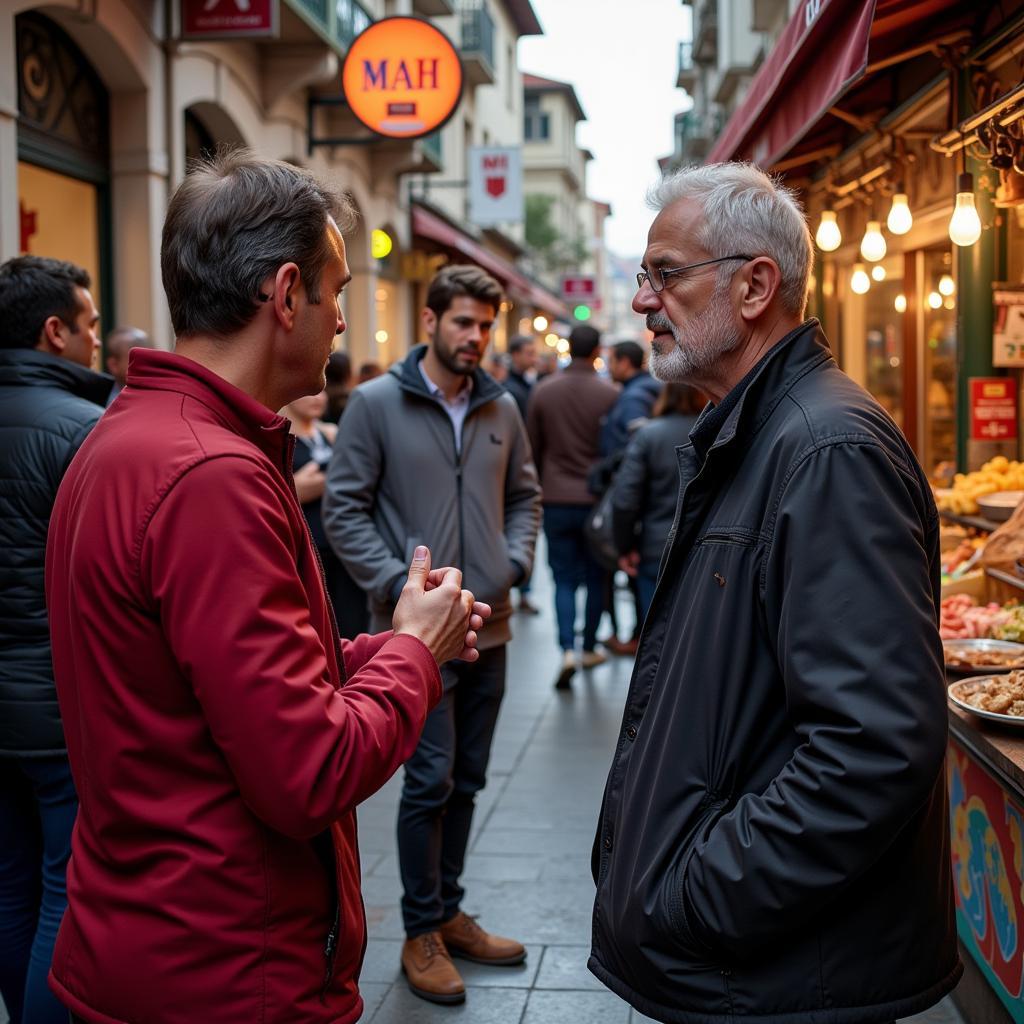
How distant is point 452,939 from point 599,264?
85.1 m

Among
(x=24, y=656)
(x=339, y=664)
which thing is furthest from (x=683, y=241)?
(x=24, y=656)

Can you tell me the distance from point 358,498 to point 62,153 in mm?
6499

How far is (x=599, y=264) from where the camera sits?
87.4 metres

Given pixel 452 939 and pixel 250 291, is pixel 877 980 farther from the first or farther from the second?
pixel 452 939

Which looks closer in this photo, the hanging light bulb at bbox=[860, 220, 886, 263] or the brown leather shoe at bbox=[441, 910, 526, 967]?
the brown leather shoe at bbox=[441, 910, 526, 967]

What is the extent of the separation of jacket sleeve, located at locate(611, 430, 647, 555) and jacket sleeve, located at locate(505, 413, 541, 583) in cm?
276

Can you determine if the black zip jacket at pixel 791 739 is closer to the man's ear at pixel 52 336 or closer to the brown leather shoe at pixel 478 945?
the man's ear at pixel 52 336

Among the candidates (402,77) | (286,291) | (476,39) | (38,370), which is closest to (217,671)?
(286,291)

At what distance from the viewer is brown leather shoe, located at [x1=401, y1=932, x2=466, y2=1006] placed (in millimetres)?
4121

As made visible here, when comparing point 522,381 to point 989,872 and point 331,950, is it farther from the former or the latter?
point 331,950

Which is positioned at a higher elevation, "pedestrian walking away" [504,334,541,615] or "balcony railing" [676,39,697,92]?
"balcony railing" [676,39,697,92]

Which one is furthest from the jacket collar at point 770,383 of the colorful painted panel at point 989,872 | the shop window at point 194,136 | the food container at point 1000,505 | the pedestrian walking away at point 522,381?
the shop window at point 194,136

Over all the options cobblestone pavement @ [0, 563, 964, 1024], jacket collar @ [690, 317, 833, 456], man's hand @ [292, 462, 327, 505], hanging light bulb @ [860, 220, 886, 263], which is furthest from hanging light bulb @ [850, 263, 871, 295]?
jacket collar @ [690, 317, 833, 456]

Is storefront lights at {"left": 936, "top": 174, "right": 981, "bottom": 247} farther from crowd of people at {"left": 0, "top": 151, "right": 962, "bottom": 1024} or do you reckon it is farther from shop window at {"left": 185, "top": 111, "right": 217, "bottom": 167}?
shop window at {"left": 185, "top": 111, "right": 217, "bottom": 167}
